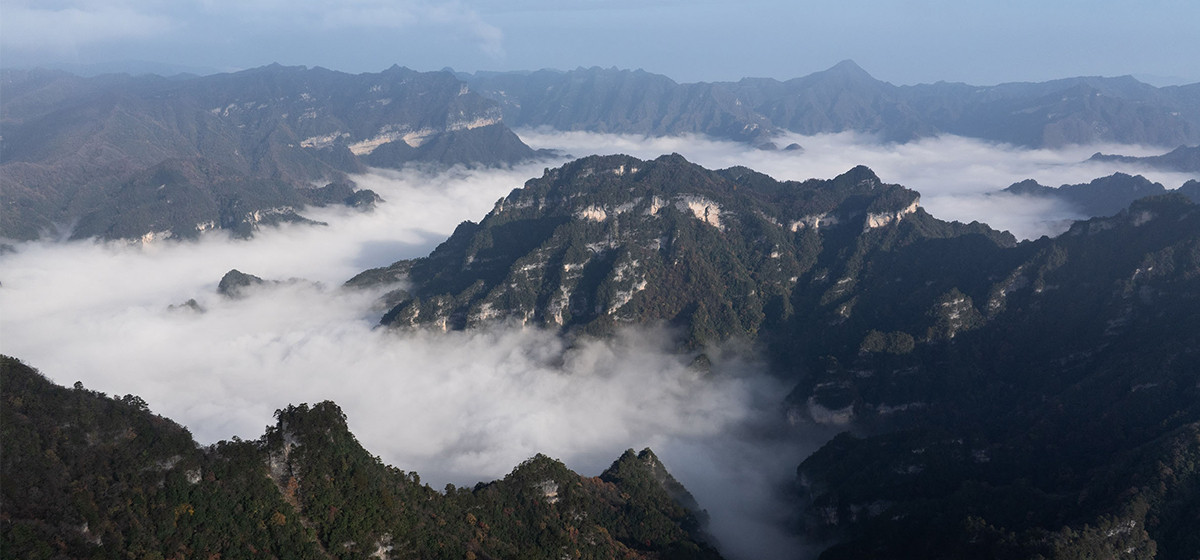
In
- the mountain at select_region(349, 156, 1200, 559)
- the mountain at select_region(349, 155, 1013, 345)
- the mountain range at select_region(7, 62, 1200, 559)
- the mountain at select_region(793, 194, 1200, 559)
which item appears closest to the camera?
the mountain range at select_region(7, 62, 1200, 559)

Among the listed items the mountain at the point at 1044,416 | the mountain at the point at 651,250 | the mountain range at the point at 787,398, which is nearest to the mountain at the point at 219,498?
the mountain range at the point at 787,398

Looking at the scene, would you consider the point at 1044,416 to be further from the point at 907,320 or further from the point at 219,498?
the point at 219,498

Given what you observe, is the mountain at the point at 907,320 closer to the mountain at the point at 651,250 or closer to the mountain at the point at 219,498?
the mountain at the point at 651,250

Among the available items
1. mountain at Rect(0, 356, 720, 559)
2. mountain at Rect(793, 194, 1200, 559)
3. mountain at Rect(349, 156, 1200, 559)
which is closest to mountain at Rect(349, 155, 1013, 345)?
mountain at Rect(349, 156, 1200, 559)

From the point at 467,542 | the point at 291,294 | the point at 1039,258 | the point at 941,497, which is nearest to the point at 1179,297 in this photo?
the point at 1039,258

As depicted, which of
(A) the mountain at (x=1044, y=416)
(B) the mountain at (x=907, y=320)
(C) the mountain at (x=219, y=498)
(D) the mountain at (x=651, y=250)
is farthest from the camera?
(D) the mountain at (x=651, y=250)

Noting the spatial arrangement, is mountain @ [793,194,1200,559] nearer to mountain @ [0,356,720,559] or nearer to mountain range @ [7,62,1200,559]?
mountain range @ [7,62,1200,559]

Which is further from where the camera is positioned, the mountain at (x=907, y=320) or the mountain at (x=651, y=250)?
the mountain at (x=651, y=250)
